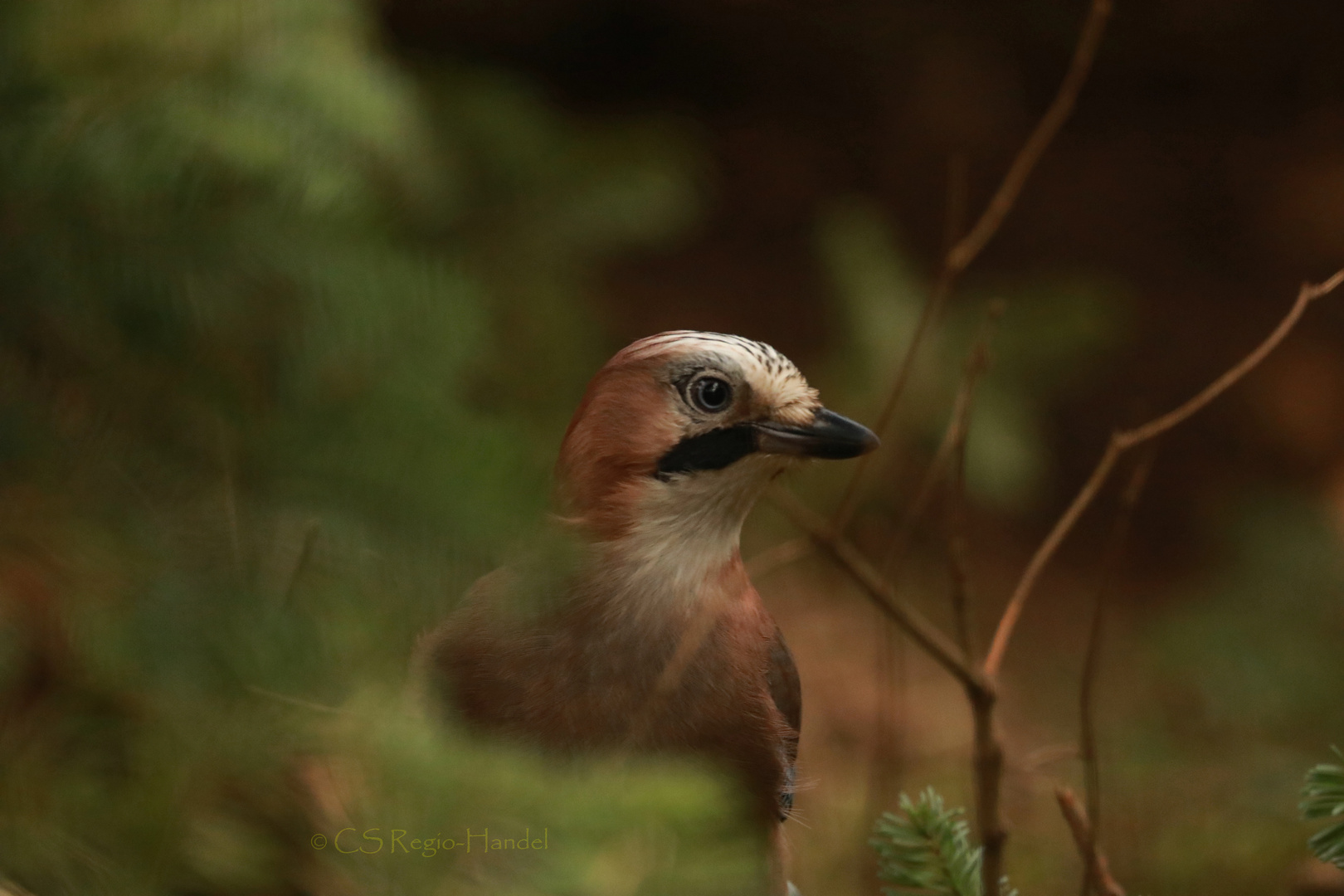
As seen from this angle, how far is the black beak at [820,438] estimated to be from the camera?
1.53 meters

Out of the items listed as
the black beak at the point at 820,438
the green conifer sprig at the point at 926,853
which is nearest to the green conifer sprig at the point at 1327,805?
the green conifer sprig at the point at 926,853

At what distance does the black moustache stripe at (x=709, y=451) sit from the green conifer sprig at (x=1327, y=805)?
2.29 feet

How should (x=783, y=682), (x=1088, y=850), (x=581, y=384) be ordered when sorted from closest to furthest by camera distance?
(x=1088, y=850), (x=581, y=384), (x=783, y=682)

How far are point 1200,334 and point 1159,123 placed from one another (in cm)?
104

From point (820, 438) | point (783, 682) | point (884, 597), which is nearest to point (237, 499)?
point (884, 597)

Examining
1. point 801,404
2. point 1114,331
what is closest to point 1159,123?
point 1114,331

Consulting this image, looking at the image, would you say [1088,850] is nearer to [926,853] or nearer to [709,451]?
[926,853]

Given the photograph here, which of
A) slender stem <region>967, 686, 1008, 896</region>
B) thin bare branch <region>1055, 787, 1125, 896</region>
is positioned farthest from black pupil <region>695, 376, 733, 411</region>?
thin bare branch <region>1055, 787, 1125, 896</region>

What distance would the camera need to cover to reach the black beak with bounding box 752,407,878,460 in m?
1.53

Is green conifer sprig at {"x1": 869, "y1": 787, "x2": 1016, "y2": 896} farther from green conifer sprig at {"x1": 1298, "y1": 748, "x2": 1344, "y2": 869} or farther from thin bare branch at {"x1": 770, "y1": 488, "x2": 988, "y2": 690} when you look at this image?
green conifer sprig at {"x1": 1298, "y1": 748, "x2": 1344, "y2": 869}

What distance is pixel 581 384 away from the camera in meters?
1.54

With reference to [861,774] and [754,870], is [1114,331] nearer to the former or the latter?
[861,774]

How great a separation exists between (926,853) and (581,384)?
643 millimetres

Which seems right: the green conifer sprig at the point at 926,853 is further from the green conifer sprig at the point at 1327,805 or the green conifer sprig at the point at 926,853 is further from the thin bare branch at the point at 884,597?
the green conifer sprig at the point at 1327,805
